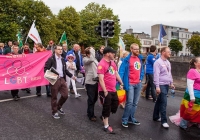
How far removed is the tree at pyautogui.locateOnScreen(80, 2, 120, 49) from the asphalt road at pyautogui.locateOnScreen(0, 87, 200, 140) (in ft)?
164

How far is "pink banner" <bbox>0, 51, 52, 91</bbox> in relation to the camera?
8281 millimetres

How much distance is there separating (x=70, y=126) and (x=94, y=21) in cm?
5422

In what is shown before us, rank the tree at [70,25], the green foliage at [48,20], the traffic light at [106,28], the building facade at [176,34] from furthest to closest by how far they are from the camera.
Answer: the building facade at [176,34], the tree at [70,25], the green foliage at [48,20], the traffic light at [106,28]

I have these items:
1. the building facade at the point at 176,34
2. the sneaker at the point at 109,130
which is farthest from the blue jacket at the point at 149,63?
the building facade at the point at 176,34

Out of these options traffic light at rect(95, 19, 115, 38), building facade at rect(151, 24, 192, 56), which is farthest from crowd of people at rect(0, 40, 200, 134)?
building facade at rect(151, 24, 192, 56)

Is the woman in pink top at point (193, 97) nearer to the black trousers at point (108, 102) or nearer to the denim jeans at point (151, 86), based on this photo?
the black trousers at point (108, 102)

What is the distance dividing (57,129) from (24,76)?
379 cm

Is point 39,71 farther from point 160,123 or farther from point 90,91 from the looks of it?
point 160,123

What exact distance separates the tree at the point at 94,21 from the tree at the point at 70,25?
2507 millimetres

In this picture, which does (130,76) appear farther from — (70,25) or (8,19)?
(70,25)

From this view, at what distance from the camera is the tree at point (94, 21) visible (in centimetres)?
5790

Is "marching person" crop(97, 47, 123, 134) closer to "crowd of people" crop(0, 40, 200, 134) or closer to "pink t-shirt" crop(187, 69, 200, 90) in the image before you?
"crowd of people" crop(0, 40, 200, 134)

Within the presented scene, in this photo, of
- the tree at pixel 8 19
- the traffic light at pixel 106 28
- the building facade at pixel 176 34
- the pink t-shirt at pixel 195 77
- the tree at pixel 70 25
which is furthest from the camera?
the building facade at pixel 176 34

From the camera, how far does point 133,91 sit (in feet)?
18.6
